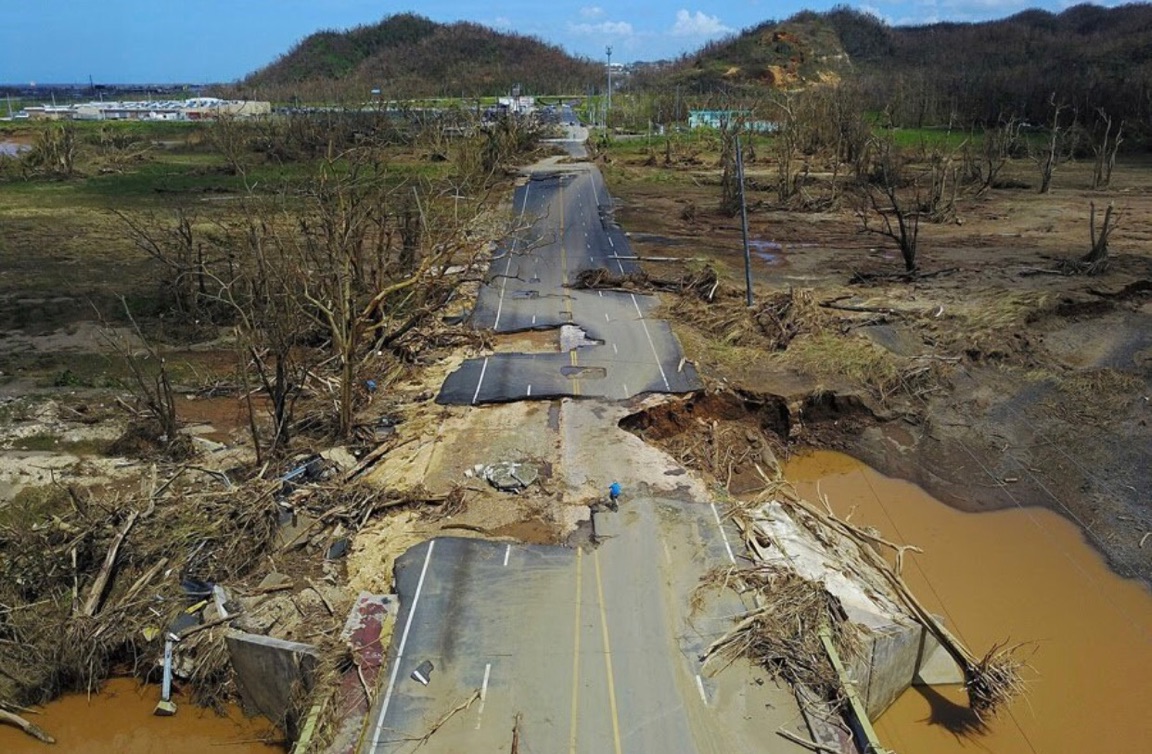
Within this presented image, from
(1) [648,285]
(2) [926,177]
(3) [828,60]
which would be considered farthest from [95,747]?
(3) [828,60]

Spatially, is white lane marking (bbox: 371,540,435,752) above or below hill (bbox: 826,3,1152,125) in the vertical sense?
below

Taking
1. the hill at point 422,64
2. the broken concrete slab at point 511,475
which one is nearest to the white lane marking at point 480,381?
the broken concrete slab at point 511,475

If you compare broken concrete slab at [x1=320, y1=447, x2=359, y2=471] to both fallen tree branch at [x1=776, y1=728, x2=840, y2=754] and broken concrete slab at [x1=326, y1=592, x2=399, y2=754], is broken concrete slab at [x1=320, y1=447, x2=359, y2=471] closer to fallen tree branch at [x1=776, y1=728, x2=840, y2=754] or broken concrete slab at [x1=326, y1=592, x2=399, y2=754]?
broken concrete slab at [x1=326, y1=592, x2=399, y2=754]

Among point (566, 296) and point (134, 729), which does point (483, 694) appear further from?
point (566, 296)

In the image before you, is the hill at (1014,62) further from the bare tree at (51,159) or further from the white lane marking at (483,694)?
the bare tree at (51,159)

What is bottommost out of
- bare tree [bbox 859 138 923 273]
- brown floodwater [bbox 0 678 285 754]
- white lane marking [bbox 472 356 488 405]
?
brown floodwater [bbox 0 678 285 754]

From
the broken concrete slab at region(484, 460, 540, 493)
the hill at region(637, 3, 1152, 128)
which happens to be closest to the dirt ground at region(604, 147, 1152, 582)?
the broken concrete slab at region(484, 460, 540, 493)
